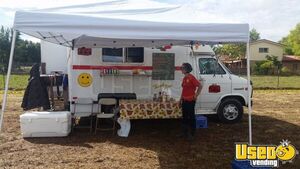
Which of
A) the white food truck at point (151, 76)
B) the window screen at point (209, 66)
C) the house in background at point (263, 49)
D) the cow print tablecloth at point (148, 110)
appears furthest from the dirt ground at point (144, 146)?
the house in background at point (263, 49)

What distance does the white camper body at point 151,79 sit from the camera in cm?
1014

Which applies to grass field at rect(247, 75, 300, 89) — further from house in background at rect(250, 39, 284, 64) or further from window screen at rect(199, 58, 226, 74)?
house in background at rect(250, 39, 284, 64)

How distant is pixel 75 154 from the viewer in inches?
304

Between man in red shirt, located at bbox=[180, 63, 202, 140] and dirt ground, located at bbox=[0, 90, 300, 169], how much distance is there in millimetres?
341

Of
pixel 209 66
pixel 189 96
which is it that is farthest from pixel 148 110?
pixel 209 66

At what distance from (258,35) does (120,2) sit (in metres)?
106

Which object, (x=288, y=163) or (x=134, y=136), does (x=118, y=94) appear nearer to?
(x=134, y=136)

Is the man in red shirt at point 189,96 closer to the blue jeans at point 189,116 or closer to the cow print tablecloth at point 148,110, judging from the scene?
the blue jeans at point 189,116

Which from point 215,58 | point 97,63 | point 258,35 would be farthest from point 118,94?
point 258,35

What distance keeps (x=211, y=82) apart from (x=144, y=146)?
10.9 feet

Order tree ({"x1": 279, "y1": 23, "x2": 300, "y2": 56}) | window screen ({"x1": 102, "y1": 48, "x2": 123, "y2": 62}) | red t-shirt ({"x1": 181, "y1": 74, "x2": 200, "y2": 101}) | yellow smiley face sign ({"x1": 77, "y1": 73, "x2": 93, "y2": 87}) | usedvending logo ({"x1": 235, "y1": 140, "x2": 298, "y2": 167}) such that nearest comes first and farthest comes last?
usedvending logo ({"x1": 235, "y1": 140, "x2": 298, "y2": 167}) < red t-shirt ({"x1": 181, "y1": 74, "x2": 200, "y2": 101}) < yellow smiley face sign ({"x1": 77, "y1": 73, "x2": 93, "y2": 87}) < window screen ({"x1": 102, "y1": 48, "x2": 123, "y2": 62}) < tree ({"x1": 279, "y1": 23, "x2": 300, "y2": 56})

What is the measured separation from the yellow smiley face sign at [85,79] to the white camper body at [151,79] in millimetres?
25

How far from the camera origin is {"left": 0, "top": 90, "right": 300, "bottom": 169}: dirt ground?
23.5 feet

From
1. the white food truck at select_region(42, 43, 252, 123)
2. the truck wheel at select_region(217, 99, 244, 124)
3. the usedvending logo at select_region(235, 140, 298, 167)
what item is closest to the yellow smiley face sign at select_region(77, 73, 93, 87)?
the white food truck at select_region(42, 43, 252, 123)
